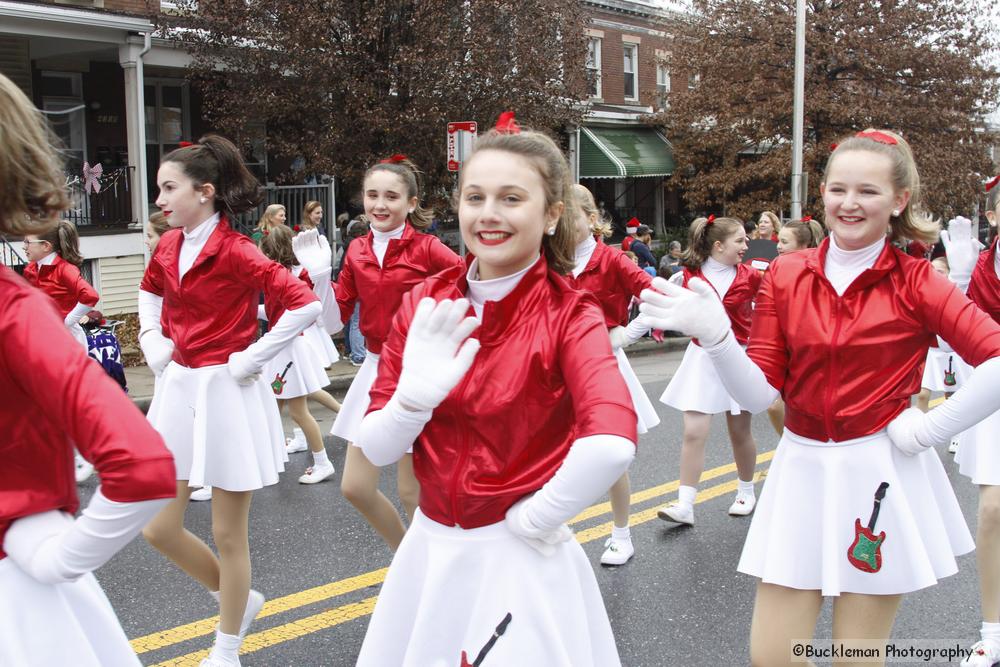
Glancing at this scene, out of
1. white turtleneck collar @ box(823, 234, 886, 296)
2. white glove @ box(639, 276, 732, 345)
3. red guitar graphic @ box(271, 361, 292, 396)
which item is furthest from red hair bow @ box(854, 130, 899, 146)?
red guitar graphic @ box(271, 361, 292, 396)

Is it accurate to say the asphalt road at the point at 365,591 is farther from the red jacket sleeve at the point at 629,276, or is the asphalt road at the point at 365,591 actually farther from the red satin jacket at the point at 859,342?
the red satin jacket at the point at 859,342

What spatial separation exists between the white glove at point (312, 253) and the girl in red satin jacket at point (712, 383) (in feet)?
6.93

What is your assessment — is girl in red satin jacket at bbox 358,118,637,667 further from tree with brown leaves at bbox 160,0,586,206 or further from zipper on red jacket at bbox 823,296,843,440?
tree with brown leaves at bbox 160,0,586,206

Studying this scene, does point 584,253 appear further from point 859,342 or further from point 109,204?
point 109,204

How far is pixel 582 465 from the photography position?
92.4 inches

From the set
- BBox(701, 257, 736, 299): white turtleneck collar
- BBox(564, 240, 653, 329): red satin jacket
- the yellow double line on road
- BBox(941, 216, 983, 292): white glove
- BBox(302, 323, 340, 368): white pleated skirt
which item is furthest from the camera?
BBox(302, 323, 340, 368): white pleated skirt

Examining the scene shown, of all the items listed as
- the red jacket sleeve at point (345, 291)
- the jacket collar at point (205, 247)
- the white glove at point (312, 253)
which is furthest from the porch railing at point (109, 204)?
the jacket collar at point (205, 247)

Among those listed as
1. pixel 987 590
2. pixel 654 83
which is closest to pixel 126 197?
pixel 987 590

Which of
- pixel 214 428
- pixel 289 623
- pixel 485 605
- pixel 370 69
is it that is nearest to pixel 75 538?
pixel 485 605

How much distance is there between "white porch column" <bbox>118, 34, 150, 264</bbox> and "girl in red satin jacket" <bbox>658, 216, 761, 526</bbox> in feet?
34.5

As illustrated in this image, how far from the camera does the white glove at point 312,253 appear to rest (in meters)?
5.33

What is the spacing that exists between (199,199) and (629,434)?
2735mm

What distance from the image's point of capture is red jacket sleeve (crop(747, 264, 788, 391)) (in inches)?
131

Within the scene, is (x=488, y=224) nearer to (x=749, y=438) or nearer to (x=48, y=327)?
(x=48, y=327)
